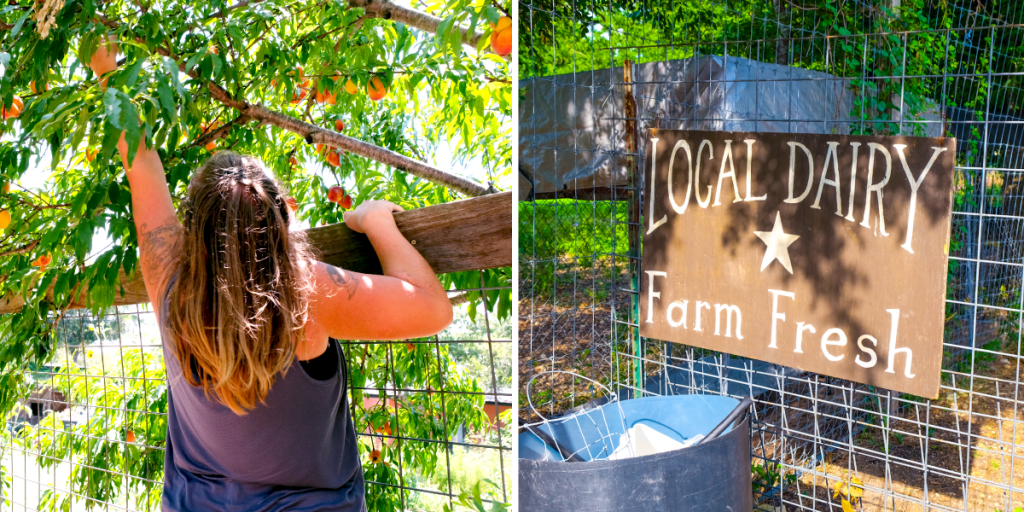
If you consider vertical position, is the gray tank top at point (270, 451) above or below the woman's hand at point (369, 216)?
below

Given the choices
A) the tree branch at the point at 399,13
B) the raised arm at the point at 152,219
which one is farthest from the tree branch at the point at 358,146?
the raised arm at the point at 152,219

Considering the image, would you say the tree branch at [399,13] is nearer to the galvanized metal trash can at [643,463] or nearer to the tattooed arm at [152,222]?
the tattooed arm at [152,222]

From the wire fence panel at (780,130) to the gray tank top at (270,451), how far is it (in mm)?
1177

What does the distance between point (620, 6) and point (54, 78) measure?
2251mm

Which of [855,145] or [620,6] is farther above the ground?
[620,6]

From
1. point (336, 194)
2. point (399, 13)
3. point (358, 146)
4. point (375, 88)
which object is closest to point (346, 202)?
point (336, 194)

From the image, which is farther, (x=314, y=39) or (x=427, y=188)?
(x=427, y=188)

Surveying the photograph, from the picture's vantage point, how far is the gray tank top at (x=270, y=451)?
102 centimetres

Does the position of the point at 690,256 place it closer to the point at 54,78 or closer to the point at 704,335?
A: the point at 704,335

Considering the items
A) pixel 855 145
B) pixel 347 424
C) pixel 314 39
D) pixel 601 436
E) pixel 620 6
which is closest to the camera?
pixel 347 424

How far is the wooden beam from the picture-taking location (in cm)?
104

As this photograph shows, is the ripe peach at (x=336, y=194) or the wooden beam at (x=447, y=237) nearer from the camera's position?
the wooden beam at (x=447, y=237)

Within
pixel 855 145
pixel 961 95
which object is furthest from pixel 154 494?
pixel 961 95

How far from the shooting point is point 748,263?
4.70ft
